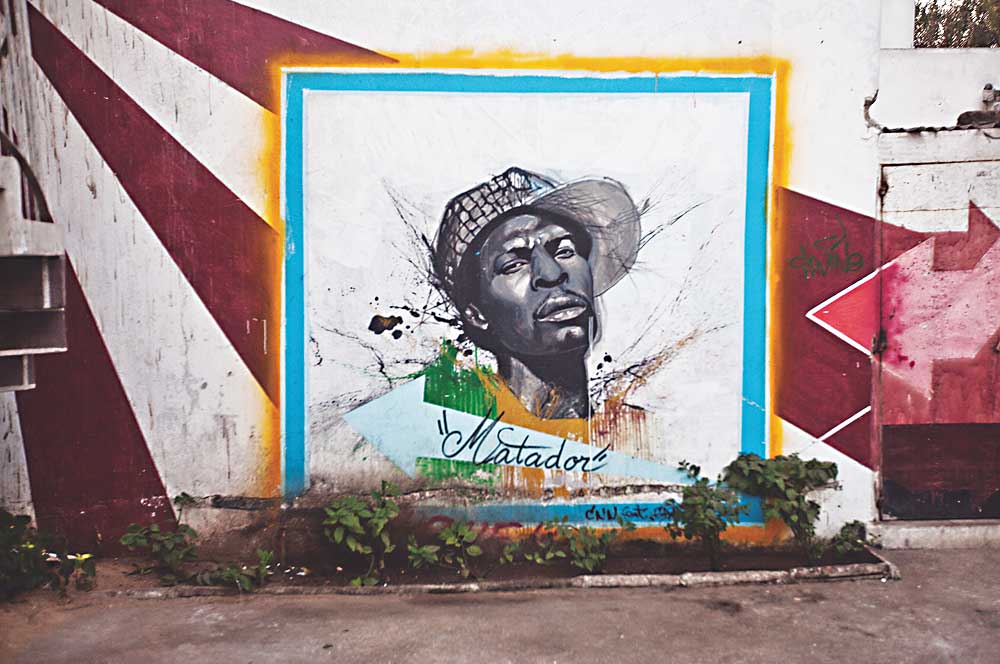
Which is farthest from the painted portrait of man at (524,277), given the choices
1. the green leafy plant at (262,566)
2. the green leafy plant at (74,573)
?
the green leafy plant at (74,573)

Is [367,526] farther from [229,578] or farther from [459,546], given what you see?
[229,578]

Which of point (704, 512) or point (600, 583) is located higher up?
A: point (704, 512)

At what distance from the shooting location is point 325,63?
4848mm

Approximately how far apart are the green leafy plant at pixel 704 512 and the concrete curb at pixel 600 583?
211mm

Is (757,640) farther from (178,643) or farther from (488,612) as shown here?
(178,643)

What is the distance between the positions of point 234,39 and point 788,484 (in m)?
4.18

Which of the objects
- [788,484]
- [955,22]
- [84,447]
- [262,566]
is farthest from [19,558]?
[955,22]

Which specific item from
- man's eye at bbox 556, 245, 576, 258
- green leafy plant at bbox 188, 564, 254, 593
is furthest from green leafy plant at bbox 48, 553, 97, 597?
man's eye at bbox 556, 245, 576, 258

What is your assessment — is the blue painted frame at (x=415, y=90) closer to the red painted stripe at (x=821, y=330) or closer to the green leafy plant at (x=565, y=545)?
the red painted stripe at (x=821, y=330)

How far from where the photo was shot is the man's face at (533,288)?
16.4ft

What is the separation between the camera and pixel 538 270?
5008 mm

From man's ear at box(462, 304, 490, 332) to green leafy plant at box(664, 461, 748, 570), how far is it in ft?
4.86

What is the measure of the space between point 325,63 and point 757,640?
391 cm

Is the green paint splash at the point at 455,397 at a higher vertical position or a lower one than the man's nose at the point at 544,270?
lower
